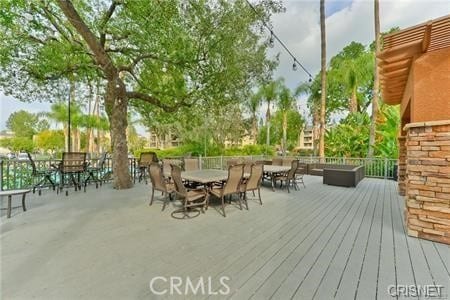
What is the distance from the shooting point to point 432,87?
3.29 meters

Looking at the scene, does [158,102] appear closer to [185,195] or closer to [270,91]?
[185,195]

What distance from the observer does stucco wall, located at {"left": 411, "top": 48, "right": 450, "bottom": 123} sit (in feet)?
10.5

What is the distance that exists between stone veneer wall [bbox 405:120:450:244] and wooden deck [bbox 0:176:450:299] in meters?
0.22

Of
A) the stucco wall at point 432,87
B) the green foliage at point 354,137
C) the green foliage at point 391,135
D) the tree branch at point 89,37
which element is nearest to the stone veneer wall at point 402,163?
the stucco wall at point 432,87

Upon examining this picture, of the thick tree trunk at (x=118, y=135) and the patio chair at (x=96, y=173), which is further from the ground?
the thick tree trunk at (x=118, y=135)

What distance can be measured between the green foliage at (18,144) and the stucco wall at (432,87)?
45.7 meters

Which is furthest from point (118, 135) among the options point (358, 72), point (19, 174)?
point (358, 72)

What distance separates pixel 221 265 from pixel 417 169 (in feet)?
10.5

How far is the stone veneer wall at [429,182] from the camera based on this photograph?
3.07 m

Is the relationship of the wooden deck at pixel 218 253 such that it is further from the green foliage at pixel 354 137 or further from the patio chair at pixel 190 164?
the green foliage at pixel 354 137

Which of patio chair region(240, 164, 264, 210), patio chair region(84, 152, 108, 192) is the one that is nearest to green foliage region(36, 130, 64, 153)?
patio chair region(84, 152, 108, 192)

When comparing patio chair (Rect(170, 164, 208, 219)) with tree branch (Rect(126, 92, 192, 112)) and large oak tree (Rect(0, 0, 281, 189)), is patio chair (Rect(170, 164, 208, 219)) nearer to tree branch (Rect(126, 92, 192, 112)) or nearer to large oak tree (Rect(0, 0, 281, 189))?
large oak tree (Rect(0, 0, 281, 189))

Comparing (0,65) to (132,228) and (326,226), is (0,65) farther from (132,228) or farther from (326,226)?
(326,226)

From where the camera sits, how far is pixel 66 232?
334cm
